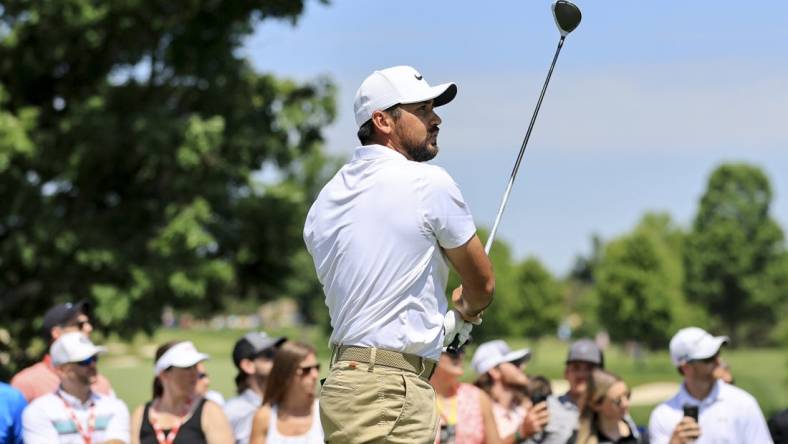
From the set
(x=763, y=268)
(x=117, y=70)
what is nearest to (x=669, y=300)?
(x=763, y=268)

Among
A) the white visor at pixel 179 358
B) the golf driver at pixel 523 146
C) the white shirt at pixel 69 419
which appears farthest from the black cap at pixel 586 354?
the golf driver at pixel 523 146

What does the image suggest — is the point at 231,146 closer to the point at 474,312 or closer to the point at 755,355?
the point at 474,312

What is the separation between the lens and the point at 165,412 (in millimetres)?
8172

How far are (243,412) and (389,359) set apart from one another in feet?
16.3

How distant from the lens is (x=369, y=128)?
4664 mm

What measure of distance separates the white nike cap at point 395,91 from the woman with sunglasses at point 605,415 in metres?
4.15

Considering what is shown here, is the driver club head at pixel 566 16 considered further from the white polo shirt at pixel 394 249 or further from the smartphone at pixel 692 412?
the smartphone at pixel 692 412

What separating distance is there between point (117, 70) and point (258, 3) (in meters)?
3.54

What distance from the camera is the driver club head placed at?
5332mm

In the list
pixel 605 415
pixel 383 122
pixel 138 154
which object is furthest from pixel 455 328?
pixel 138 154

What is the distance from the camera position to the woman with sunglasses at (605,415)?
8.34m

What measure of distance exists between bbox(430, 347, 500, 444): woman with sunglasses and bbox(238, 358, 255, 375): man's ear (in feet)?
5.77

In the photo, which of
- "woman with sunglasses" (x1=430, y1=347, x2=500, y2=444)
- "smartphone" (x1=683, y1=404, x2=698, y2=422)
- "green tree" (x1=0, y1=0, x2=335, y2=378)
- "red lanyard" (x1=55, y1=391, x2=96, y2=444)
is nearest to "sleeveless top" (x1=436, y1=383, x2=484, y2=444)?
"woman with sunglasses" (x1=430, y1=347, x2=500, y2=444)

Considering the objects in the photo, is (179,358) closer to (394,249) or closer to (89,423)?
(89,423)
